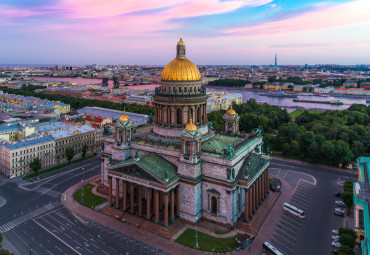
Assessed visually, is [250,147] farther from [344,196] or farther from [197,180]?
[344,196]

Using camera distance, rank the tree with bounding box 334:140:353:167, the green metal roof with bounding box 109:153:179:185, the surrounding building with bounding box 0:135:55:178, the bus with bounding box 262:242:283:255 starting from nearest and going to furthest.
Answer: the bus with bounding box 262:242:283:255 < the green metal roof with bounding box 109:153:179:185 < the surrounding building with bounding box 0:135:55:178 < the tree with bounding box 334:140:353:167

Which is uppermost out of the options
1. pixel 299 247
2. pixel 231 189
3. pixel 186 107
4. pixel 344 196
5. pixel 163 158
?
pixel 186 107

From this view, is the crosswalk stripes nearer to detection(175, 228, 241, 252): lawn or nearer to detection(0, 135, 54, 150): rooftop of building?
detection(0, 135, 54, 150): rooftop of building

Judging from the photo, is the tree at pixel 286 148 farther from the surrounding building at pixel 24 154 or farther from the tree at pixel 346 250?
the surrounding building at pixel 24 154

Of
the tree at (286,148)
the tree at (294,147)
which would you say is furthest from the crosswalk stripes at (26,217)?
the tree at (294,147)

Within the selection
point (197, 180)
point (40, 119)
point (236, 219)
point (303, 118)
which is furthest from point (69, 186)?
point (303, 118)

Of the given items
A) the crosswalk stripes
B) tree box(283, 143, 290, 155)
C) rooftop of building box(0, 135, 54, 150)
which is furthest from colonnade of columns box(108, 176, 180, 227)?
tree box(283, 143, 290, 155)
